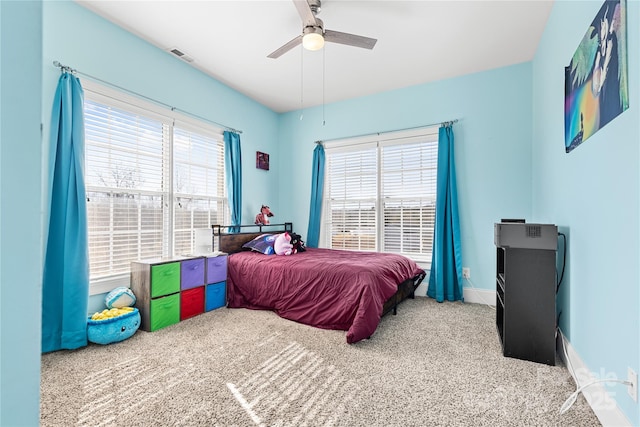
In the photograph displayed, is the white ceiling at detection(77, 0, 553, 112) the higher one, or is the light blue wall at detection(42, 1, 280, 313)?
the white ceiling at detection(77, 0, 553, 112)

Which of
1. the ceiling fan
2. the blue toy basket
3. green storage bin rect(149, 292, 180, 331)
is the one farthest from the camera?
green storage bin rect(149, 292, 180, 331)

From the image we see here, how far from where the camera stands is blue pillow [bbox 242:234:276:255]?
3.74 meters

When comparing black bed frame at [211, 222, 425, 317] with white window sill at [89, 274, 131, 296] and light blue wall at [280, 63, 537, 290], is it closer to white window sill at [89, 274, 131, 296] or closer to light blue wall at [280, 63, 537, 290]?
light blue wall at [280, 63, 537, 290]

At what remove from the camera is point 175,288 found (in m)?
2.91

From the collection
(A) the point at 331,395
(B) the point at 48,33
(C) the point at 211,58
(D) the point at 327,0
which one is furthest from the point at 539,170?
(B) the point at 48,33

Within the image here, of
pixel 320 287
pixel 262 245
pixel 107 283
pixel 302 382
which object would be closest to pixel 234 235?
pixel 262 245

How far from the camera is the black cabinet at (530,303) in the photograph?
2.07 meters

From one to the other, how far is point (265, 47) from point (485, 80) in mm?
2665

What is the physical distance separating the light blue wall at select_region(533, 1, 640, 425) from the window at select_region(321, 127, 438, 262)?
1519 millimetres

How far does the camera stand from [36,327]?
0.57 meters

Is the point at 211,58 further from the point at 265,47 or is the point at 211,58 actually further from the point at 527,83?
the point at 527,83

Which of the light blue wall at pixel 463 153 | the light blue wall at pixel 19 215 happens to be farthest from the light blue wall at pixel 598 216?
the light blue wall at pixel 19 215

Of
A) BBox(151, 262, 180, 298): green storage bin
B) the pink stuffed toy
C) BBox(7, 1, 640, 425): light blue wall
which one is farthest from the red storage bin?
BBox(7, 1, 640, 425): light blue wall

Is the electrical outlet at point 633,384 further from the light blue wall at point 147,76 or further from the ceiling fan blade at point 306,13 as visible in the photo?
the light blue wall at point 147,76
